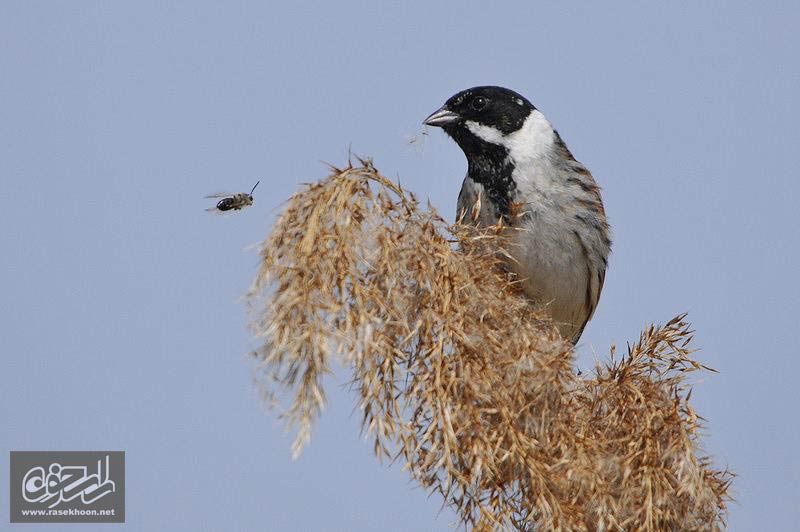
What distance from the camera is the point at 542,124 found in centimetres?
495

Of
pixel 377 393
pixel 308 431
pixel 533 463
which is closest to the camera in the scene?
pixel 308 431

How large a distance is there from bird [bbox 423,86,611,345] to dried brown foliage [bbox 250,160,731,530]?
5.58ft

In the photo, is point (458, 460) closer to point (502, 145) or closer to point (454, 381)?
point (454, 381)

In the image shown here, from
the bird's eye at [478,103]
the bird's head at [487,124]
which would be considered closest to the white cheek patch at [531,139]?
the bird's head at [487,124]

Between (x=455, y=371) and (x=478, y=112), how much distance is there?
2.52 meters

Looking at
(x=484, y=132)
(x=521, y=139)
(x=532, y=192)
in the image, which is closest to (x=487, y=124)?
(x=484, y=132)

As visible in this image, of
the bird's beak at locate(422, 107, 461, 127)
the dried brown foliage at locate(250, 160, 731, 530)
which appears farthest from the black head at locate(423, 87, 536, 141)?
the dried brown foliage at locate(250, 160, 731, 530)

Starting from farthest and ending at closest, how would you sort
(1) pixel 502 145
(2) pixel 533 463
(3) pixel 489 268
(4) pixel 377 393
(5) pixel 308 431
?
(1) pixel 502 145 → (3) pixel 489 268 → (2) pixel 533 463 → (4) pixel 377 393 → (5) pixel 308 431

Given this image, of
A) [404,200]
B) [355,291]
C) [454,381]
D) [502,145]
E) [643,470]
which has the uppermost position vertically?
[502,145]

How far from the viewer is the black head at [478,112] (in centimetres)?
Result: 476

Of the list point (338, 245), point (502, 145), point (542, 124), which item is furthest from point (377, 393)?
point (542, 124)

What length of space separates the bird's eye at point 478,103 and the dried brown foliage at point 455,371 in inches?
78.7

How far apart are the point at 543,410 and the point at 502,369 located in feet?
0.56

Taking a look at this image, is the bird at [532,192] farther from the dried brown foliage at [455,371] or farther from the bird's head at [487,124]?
the dried brown foliage at [455,371]
